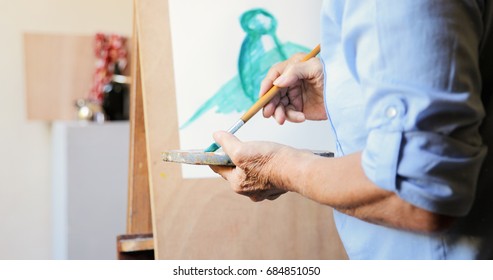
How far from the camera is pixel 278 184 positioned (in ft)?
2.75

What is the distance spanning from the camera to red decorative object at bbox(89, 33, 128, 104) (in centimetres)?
292

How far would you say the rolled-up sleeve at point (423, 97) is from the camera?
63cm

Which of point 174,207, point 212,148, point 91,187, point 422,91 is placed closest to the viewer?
point 422,91

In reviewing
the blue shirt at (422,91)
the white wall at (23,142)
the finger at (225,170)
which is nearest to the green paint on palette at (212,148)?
the finger at (225,170)

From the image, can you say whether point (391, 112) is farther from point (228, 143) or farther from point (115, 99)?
point (115, 99)

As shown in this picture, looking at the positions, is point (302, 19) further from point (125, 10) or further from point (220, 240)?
point (125, 10)

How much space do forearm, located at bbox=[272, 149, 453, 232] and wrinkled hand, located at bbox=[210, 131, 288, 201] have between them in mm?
45

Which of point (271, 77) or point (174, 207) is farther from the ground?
point (271, 77)

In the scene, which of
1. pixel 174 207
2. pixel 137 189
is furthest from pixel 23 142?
pixel 174 207

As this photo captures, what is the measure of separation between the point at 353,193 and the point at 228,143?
24 centimetres

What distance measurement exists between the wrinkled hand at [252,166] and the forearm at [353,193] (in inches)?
1.8

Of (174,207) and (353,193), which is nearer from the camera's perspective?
(353,193)

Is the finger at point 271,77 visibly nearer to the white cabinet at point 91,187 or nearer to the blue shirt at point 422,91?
the blue shirt at point 422,91

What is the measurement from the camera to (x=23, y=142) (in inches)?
112
